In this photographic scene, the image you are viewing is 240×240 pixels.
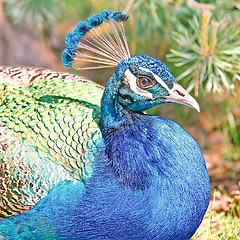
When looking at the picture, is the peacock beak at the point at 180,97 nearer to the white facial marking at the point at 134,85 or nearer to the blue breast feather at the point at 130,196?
the white facial marking at the point at 134,85

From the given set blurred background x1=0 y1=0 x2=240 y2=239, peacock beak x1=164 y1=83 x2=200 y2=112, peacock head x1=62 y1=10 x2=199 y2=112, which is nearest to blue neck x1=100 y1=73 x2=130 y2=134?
peacock head x1=62 y1=10 x2=199 y2=112

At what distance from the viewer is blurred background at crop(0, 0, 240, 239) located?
A: 8.37 ft

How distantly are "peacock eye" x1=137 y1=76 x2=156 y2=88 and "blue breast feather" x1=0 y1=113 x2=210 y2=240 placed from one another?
0.16 meters

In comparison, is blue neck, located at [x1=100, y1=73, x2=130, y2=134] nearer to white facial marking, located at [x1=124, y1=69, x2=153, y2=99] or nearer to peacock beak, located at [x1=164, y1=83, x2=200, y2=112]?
white facial marking, located at [x1=124, y1=69, x2=153, y2=99]

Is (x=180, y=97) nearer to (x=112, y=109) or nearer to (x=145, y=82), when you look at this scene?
(x=145, y=82)

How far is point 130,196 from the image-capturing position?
172 cm

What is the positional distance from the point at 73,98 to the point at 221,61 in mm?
977

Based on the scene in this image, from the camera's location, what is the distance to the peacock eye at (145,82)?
5.54 ft

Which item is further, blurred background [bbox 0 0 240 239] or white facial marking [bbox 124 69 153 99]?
blurred background [bbox 0 0 240 239]

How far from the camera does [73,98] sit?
2068mm

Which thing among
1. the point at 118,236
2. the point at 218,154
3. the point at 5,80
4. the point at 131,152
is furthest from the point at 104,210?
the point at 218,154

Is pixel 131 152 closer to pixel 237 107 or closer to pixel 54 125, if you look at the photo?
pixel 54 125

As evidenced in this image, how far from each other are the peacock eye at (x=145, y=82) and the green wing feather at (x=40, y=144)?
30 cm

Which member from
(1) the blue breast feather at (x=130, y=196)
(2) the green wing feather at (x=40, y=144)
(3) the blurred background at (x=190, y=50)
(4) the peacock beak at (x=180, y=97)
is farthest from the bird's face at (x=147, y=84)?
(3) the blurred background at (x=190, y=50)
